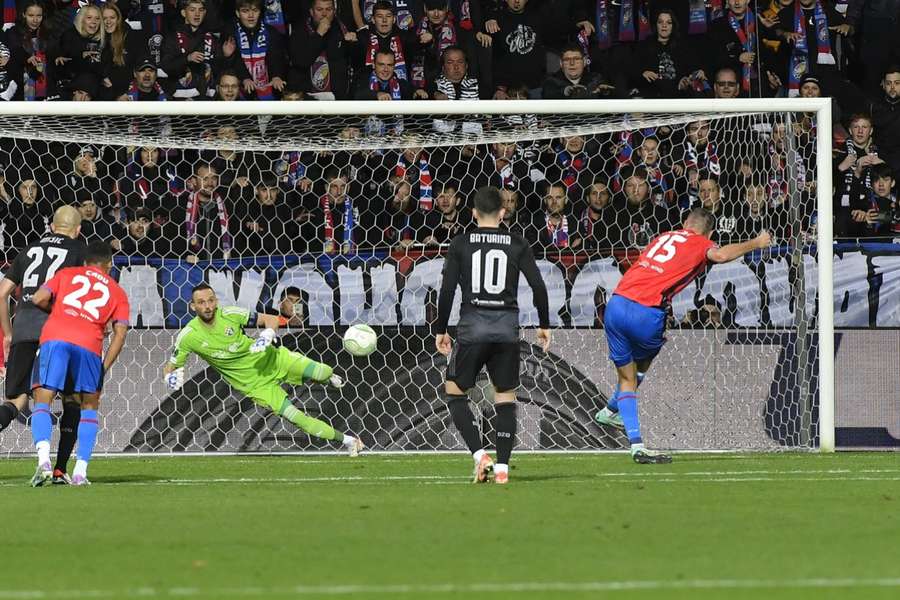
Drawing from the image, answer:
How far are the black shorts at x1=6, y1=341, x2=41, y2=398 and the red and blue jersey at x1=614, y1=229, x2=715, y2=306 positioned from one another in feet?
14.2

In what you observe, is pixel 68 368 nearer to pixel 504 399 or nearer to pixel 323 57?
pixel 504 399

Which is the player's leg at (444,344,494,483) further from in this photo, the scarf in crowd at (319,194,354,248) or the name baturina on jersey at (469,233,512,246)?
the scarf in crowd at (319,194,354,248)

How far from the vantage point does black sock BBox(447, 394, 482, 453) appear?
→ 30.5 feet

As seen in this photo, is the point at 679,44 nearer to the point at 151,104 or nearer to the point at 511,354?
the point at 151,104

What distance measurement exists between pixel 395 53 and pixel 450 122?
217 cm

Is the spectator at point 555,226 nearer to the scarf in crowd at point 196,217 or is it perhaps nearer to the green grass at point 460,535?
the scarf in crowd at point 196,217

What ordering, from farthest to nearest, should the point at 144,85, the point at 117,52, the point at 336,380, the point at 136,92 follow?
the point at 117,52
the point at 136,92
the point at 144,85
the point at 336,380

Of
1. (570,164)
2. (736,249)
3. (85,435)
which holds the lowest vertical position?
(85,435)

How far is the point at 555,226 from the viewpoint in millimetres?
13836

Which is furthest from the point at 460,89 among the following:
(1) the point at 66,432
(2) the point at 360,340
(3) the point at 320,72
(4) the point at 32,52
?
(1) the point at 66,432

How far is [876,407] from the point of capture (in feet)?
43.7

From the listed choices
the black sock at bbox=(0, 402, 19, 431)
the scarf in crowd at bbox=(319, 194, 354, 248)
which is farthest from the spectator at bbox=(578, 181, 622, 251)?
the black sock at bbox=(0, 402, 19, 431)

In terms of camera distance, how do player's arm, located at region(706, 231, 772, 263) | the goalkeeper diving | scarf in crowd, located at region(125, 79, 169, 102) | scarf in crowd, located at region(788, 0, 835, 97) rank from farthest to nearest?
scarf in crowd, located at region(788, 0, 835, 97), scarf in crowd, located at region(125, 79, 169, 102), the goalkeeper diving, player's arm, located at region(706, 231, 772, 263)

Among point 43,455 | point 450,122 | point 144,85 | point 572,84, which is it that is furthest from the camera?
point 572,84
